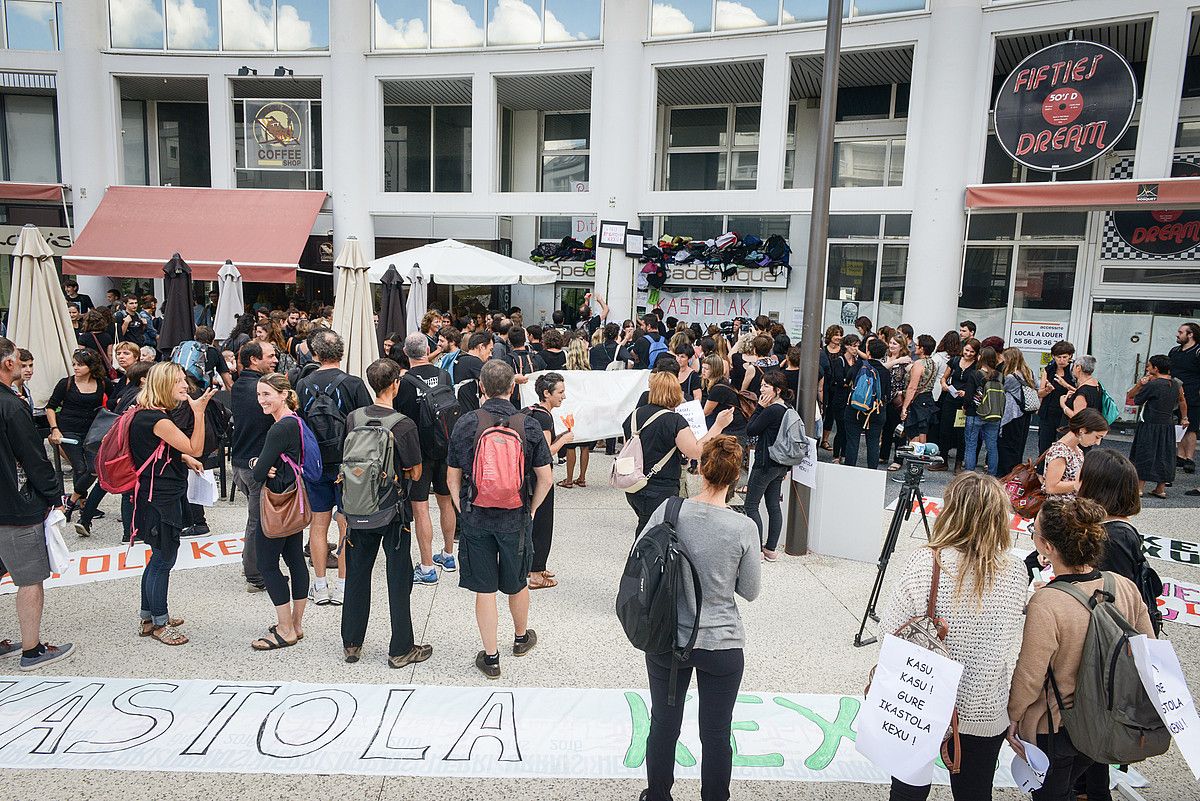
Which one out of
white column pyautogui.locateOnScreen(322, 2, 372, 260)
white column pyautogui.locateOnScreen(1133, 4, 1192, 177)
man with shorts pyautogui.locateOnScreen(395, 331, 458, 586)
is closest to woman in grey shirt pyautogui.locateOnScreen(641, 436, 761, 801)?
man with shorts pyautogui.locateOnScreen(395, 331, 458, 586)

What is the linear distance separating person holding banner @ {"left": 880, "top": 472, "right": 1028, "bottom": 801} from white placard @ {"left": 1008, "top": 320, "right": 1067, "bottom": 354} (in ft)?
43.5

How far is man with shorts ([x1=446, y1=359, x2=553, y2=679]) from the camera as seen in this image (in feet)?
15.0

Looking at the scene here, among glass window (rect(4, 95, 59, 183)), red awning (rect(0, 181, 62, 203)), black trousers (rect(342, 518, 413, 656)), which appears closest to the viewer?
black trousers (rect(342, 518, 413, 656))

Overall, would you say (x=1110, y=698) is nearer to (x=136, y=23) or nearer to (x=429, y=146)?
(x=429, y=146)

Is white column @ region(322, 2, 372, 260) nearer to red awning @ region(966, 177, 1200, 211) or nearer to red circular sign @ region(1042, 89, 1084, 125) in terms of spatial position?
red awning @ region(966, 177, 1200, 211)

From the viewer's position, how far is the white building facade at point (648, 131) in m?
13.8

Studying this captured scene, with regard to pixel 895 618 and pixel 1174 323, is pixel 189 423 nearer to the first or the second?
pixel 895 618

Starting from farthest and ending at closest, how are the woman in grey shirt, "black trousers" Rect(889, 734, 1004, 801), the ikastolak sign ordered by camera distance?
1. the ikastolak sign
2. the woman in grey shirt
3. "black trousers" Rect(889, 734, 1004, 801)

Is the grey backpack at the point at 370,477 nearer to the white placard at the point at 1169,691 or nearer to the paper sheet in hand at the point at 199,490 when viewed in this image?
the paper sheet in hand at the point at 199,490

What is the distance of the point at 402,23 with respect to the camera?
57.9 ft

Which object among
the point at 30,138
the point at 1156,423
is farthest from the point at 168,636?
the point at 30,138

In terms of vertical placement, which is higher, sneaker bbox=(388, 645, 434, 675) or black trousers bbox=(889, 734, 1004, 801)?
black trousers bbox=(889, 734, 1004, 801)

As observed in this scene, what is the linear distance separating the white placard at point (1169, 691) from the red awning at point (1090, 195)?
483 inches

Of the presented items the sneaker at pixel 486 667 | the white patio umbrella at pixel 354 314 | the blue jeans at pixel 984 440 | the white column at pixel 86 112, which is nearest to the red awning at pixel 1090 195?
the blue jeans at pixel 984 440
